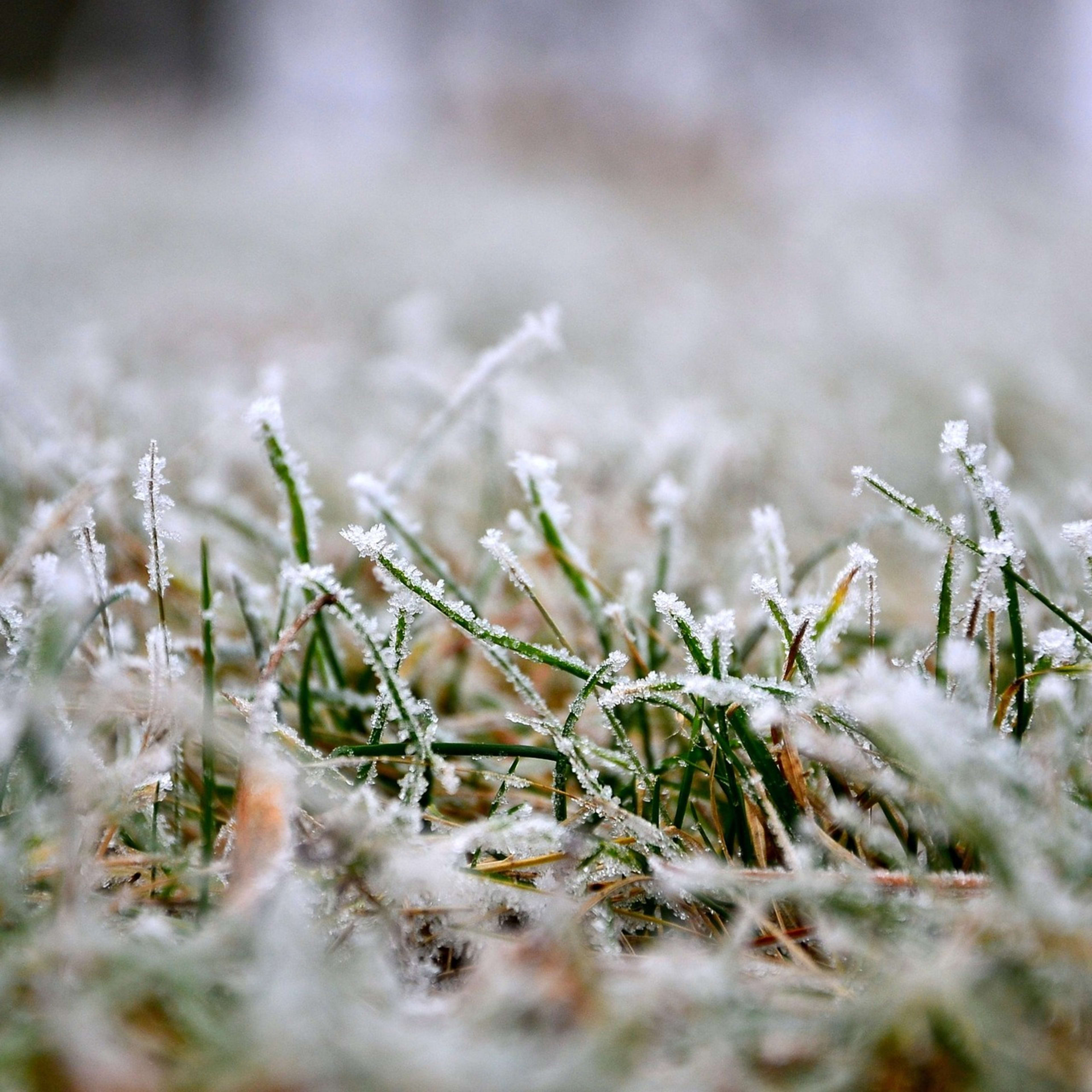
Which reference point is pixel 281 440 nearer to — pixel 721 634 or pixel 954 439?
pixel 721 634

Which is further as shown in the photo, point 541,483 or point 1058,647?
point 541,483

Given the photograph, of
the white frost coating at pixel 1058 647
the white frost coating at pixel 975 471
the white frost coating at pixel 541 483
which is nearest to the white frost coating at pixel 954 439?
the white frost coating at pixel 975 471

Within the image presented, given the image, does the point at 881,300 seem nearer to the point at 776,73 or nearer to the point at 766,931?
the point at 766,931

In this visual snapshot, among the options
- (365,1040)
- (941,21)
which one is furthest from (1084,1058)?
(941,21)

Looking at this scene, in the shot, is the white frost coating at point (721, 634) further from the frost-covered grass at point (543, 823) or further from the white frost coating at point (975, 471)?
the white frost coating at point (975, 471)

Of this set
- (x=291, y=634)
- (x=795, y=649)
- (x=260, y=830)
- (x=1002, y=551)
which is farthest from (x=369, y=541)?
(x=1002, y=551)

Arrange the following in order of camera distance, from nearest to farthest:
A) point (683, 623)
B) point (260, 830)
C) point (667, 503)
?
point (260, 830)
point (683, 623)
point (667, 503)

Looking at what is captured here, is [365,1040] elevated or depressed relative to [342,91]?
depressed

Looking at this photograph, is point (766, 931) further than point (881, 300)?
No
